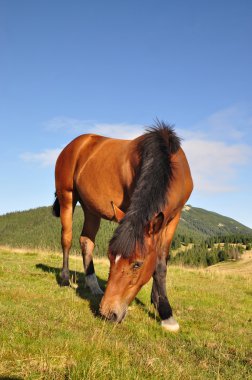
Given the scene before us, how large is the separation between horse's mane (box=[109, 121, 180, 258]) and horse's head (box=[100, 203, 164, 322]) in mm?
93

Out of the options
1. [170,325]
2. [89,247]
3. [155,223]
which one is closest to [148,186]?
[155,223]

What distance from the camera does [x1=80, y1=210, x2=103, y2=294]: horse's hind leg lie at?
26.7 ft

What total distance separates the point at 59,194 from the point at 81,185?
4.50ft

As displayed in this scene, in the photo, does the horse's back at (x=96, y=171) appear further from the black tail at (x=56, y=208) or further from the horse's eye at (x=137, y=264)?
the horse's eye at (x=137, y=264)

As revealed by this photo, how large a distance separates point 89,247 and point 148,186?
3497mm

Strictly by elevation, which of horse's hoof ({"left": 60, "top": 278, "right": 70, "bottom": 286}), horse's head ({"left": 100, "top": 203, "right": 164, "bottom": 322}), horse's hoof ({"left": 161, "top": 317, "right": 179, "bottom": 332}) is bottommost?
horse's hoof ({"left": 161, "top": 317, "right": 179, "bottom": 332})

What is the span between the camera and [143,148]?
669 centimetres

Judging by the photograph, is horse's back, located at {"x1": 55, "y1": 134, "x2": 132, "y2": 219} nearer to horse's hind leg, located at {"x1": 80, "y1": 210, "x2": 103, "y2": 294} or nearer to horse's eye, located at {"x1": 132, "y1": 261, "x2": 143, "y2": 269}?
horse's hind leg, located at {"x1": 80, "y1": 210, "x2": 103, "y2": 294}

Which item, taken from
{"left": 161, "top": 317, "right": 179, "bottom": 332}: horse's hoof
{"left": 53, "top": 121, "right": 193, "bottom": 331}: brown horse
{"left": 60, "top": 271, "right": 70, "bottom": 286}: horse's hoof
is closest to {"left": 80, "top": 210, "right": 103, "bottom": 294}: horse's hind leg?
{"left": 53, "top": 121, "right": 193, "bottom": 331}: brown horse

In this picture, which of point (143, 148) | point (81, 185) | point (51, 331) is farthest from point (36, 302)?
point (143, 148)

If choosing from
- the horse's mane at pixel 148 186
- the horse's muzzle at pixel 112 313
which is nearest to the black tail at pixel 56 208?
the horse's mane at pixel 148 186

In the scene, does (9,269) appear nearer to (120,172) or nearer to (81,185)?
(81,185)

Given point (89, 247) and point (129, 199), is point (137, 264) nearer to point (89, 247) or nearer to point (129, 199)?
point (129, 199)

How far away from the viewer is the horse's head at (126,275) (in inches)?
200
